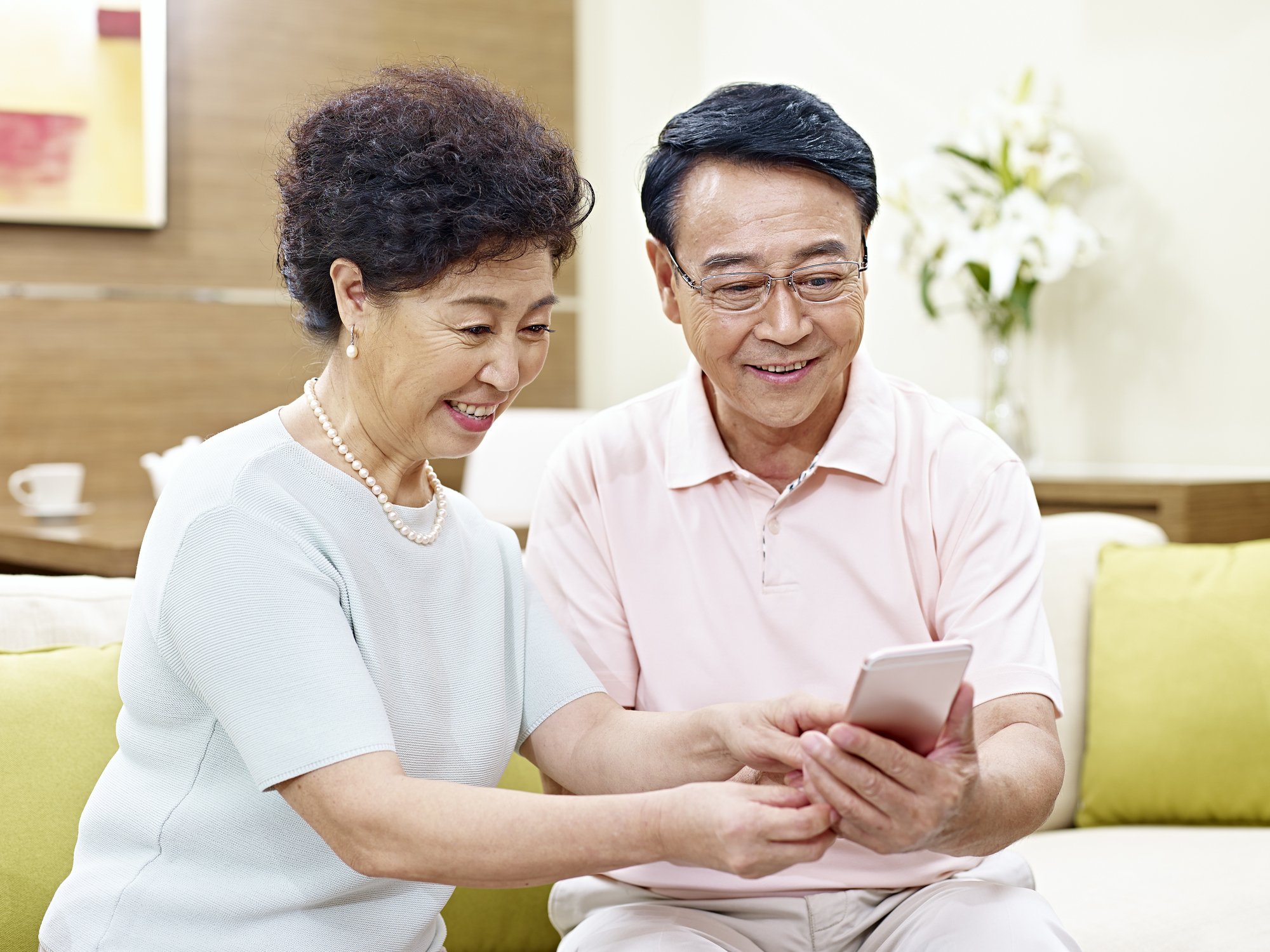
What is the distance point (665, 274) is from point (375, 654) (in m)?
0.64

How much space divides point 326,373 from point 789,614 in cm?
59

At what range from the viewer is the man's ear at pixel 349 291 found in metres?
1.25

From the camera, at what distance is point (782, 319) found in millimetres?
1493

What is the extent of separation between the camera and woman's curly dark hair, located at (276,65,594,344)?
1.21m

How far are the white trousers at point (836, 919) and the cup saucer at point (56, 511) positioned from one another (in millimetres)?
2178

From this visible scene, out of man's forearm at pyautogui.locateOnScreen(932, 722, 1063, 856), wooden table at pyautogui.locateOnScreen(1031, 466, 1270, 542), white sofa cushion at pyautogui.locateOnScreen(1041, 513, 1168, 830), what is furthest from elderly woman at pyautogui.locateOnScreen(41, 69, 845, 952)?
wooden table at pyautogui.locateOnScreen(1031, 466, 1270, 542)

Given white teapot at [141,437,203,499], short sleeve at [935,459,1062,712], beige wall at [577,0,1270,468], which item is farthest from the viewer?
white teapot at [141,437,203,499]

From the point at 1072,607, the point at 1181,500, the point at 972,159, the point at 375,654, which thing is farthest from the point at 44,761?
the point at 972,159

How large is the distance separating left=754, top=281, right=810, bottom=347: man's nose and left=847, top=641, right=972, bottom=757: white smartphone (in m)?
0.52

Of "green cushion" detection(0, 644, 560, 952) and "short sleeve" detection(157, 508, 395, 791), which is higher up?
"short sleeve" detection(157, 508, 395, 791)

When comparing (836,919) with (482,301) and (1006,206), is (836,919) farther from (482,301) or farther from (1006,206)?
(1006,206)

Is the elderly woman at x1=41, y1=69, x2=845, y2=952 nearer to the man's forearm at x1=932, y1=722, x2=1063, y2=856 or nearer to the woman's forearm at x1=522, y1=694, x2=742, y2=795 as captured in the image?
the woman's forearm at x1=522, y1=694, x2=742, y2=795

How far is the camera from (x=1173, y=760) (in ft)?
6.78

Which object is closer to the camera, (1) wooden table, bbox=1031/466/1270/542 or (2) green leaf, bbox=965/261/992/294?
(1) wooden table, bbox=1031/466/1270/542
